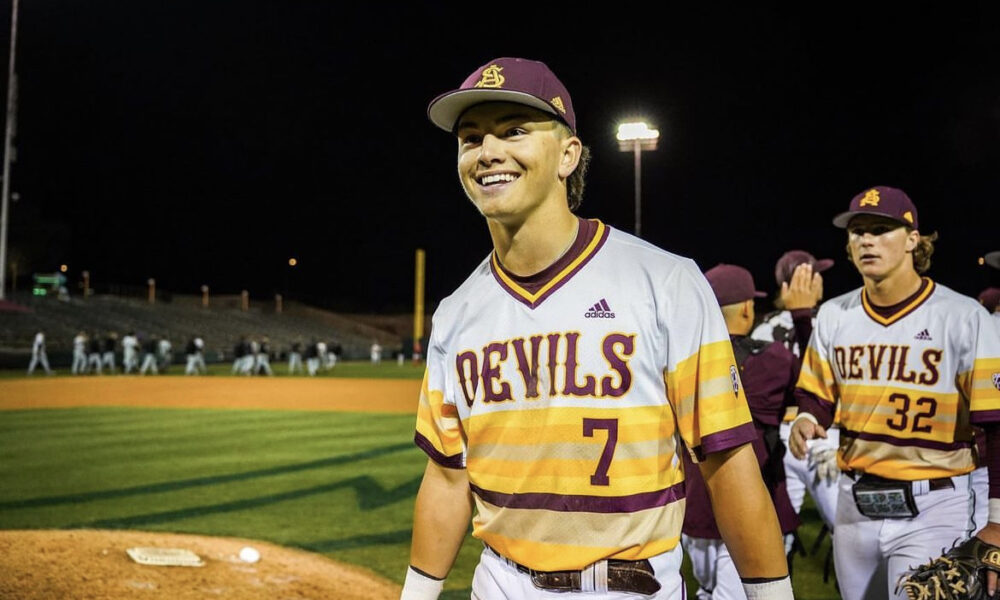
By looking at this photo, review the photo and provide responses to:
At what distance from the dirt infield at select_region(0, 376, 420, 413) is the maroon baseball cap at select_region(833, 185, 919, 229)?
15.4 meters

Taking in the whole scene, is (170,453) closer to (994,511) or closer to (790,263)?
(790,263)

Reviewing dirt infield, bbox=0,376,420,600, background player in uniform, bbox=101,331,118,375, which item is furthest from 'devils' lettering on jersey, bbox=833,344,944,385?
background player in uniform, bbox=101,331,118,375

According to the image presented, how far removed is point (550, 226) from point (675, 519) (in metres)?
0.83

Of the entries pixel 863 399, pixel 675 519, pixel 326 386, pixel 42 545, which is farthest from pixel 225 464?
pixel 326 386

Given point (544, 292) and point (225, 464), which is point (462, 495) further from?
point (225, 464)

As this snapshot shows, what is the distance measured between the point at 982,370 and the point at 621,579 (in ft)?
7.17

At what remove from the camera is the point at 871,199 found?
11.8ft

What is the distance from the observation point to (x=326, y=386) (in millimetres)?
25375

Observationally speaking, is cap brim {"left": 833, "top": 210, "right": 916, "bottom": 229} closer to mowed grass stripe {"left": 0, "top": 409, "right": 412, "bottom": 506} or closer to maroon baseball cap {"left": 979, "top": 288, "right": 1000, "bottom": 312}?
maroon baseball cap {"left": 979, "top": 288, "right": 1000, "bottom": 312}

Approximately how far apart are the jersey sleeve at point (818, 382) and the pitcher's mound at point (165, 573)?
301 centimetres

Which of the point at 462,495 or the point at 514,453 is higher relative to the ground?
the point at 514,453

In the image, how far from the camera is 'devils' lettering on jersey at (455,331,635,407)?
6.16ft

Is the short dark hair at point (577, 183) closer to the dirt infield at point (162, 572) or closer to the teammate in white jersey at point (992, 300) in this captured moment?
the dirt infield at point (162, 572)

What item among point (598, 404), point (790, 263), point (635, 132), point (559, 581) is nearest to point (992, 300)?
point (790, 263)
